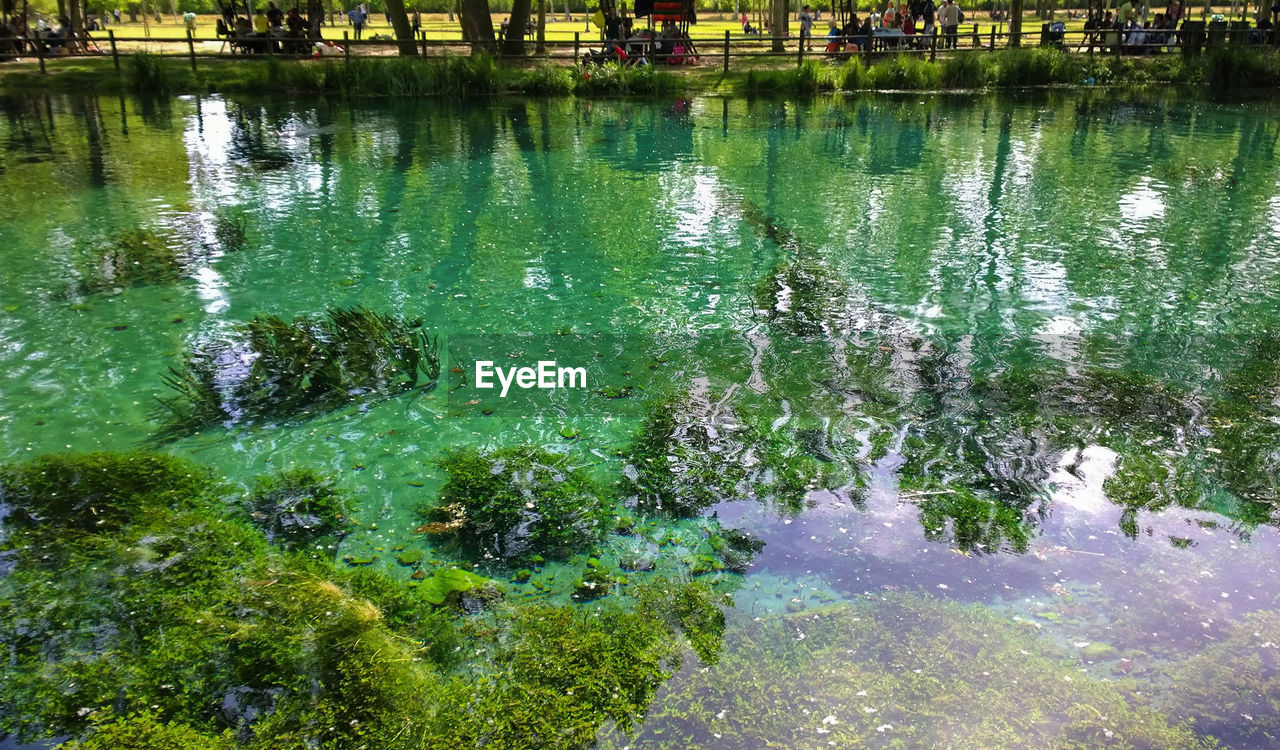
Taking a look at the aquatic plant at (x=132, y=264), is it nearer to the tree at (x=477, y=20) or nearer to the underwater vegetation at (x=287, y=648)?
the underwater vegetation at (x=287, y=648)

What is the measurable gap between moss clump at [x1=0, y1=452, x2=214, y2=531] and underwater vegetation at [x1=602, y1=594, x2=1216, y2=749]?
10.3 feet

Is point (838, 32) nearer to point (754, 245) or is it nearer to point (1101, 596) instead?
point (754, 245)

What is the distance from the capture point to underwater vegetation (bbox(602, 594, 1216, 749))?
138 inches

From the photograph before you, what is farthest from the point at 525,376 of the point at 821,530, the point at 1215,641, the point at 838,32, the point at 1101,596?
the point at 838,32


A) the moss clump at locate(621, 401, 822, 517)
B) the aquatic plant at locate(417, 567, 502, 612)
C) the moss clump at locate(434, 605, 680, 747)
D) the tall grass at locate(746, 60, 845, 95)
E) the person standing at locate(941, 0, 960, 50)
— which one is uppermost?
the person standing at locate(941, 0, 960, 50)

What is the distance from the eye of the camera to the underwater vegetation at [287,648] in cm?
345

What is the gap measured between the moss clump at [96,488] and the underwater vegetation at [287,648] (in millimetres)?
104

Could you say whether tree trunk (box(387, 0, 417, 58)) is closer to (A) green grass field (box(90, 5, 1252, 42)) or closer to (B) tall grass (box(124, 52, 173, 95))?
(B) tall grass (box(124, 52, 173, 95))

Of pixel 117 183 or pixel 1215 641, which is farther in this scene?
pixel 117 183

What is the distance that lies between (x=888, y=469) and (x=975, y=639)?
1.51 m

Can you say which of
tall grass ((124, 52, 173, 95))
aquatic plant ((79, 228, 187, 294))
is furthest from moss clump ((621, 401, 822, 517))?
tall grass ((124, 52, 173, 95))

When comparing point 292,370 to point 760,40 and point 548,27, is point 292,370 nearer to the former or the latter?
point 760,40

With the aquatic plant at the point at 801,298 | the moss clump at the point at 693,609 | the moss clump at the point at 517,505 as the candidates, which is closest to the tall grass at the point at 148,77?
the aquatic plant at the point at 801,298

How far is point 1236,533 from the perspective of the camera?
4.75 m
